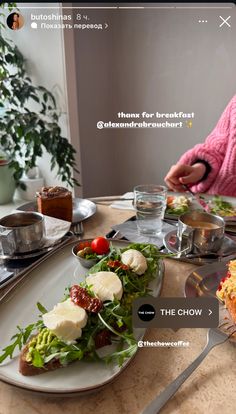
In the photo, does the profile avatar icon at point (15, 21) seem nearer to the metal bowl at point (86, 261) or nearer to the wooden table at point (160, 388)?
the metal bowl at point (86, 261)

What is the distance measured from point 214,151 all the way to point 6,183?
28.3 inches

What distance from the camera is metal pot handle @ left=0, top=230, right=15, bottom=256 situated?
17.7 inches

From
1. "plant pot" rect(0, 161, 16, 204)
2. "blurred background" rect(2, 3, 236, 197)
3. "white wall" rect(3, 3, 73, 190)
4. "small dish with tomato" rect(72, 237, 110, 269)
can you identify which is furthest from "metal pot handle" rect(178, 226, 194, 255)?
"plant pot" rect(0, 161, 16, 204)

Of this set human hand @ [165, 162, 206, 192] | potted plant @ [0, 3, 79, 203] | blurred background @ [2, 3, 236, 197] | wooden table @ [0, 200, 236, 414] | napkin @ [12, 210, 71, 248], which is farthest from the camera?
potted plant @ [0, 3, 79, 203]

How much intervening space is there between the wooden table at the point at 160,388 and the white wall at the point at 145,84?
45 cm

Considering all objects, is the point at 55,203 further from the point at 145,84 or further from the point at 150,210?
the point at 145,84

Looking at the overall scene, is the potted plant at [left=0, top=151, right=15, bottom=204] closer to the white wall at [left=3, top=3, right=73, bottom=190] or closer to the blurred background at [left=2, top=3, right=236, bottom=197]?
the white wall at [left=3, top=3, right=73, bottom=190]

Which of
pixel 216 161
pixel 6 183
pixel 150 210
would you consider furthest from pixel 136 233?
pixel 6 183

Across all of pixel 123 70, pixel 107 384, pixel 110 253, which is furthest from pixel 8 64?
pixel 107 384

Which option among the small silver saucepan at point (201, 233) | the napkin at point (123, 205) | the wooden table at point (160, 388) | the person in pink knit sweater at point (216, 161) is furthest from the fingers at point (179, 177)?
the wooden table at point (160, 388)

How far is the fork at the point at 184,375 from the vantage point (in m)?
0.24

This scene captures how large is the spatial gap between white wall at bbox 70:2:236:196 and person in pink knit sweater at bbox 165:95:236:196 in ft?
0.09

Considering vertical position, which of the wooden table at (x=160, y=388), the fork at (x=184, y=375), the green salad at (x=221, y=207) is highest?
the green salad at (x=221, y=207)

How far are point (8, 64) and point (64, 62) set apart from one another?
0.70 ft
